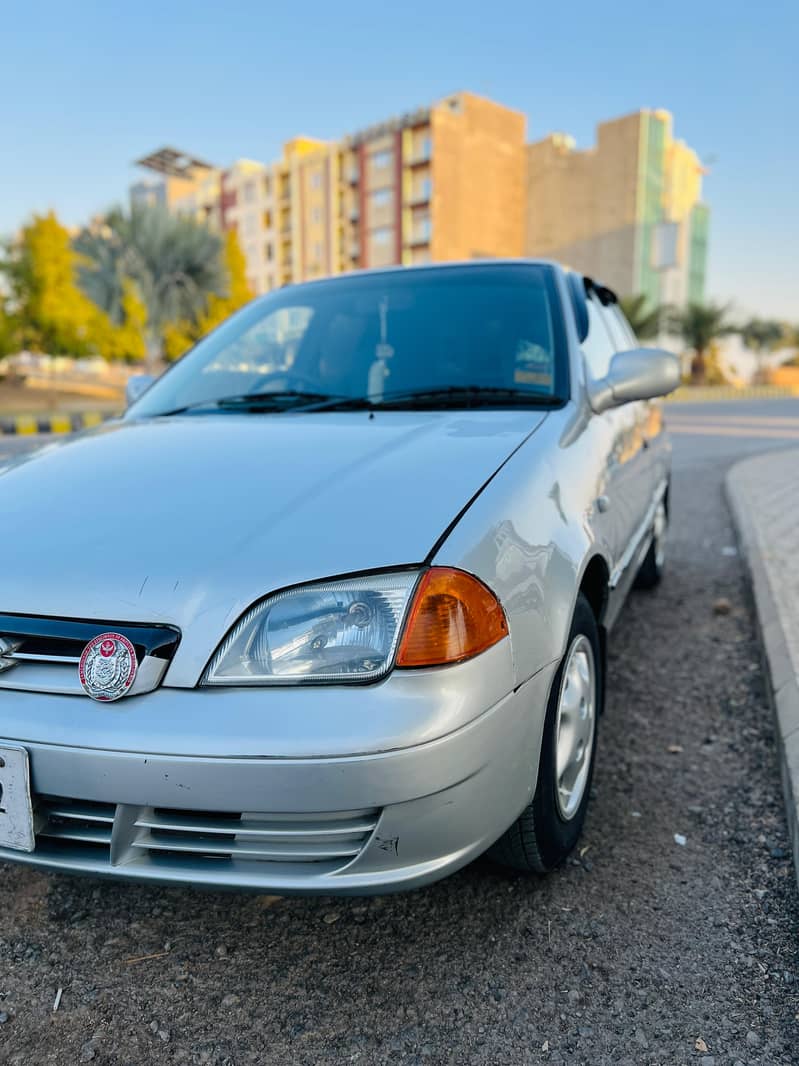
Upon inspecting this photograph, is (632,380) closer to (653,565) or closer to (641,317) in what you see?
(653,565)

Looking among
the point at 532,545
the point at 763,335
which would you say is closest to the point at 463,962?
the point at 532,545

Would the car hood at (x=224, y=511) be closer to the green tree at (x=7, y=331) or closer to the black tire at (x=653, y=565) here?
the black tire at (x=653, y=565)

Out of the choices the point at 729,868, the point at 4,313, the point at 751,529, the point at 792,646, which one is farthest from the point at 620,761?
the point at 4,313

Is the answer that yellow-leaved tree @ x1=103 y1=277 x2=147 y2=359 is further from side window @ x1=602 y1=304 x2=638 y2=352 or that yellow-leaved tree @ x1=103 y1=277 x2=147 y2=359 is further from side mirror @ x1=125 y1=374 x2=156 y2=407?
side mirror @ x1=125 y1=374 x2=156 y2=407

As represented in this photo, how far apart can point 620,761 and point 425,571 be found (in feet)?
5.00

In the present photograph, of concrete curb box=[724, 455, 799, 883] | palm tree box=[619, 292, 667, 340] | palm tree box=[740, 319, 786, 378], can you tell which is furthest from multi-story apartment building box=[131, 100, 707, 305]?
concrete curb box=[724, 455, 799, 883]

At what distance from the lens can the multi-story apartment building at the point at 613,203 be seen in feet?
186

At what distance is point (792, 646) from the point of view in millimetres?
3326

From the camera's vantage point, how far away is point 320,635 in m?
1.50

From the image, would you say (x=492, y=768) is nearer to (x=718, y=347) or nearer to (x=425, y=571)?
(x=425, y=571)

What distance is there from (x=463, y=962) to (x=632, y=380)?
1704mm

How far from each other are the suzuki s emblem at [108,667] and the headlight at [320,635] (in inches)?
5.6

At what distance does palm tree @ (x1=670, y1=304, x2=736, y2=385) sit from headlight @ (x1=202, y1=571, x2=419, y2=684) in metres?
41.1

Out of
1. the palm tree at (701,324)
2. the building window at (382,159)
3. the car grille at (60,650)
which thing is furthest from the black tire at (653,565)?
the building window at (382,159)
